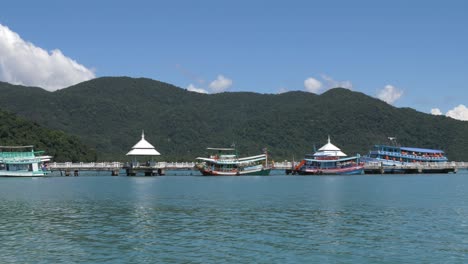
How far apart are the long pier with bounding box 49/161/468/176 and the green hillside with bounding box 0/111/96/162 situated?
993cm

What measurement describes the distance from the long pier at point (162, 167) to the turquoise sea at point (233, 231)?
71.3 meters

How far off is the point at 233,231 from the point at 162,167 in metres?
104

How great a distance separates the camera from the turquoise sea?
3412 centimetres

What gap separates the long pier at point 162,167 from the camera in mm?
139875

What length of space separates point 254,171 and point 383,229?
319 feet

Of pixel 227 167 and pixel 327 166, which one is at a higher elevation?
pixel 227 167

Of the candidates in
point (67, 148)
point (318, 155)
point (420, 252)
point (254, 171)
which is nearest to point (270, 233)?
point (420, 252)

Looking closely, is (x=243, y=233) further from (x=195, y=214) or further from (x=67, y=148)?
(x=67, y=148)

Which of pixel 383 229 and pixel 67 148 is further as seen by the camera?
pixel 67 148

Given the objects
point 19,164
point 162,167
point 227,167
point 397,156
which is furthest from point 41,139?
point 397,156

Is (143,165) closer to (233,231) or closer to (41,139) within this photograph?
(41,139)

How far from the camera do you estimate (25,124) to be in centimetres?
17612

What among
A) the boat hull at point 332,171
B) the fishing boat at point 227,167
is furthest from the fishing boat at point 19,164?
the boat hull at point 332,171

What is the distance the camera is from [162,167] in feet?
476
